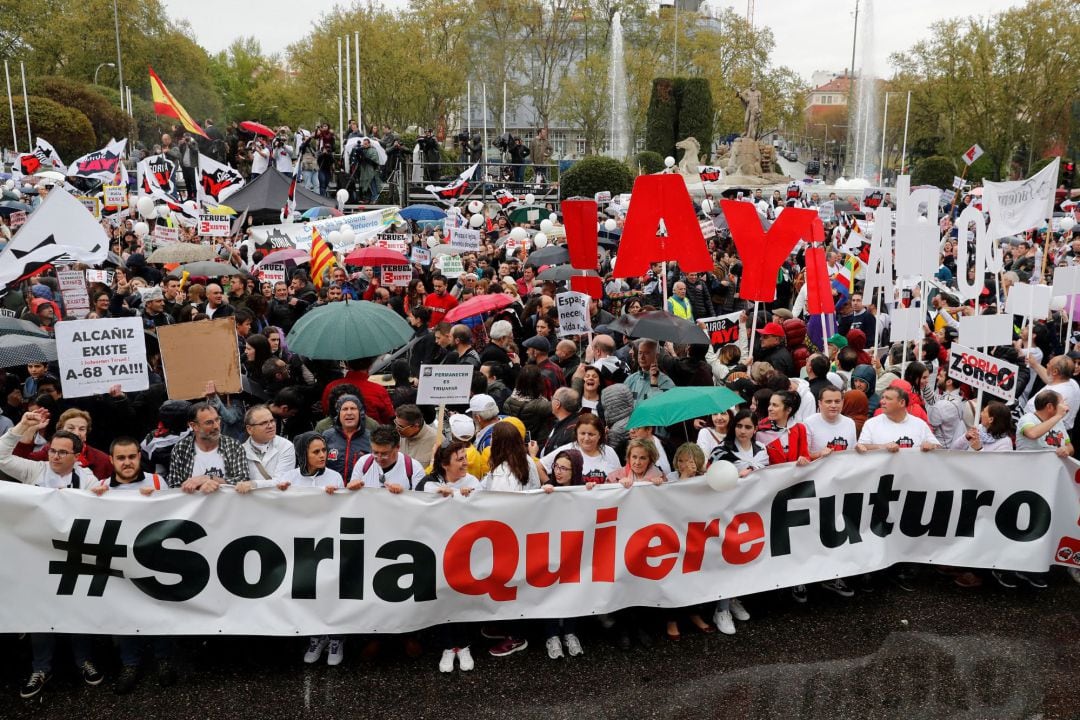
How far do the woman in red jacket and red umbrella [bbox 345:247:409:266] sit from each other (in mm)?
7748

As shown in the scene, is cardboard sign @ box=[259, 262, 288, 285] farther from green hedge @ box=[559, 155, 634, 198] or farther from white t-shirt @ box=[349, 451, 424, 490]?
green hedge @ box=[559, 155, 634, 198]

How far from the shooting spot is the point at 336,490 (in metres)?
5.46

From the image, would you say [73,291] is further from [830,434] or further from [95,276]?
[830,434]

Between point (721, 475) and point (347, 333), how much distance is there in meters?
3.38

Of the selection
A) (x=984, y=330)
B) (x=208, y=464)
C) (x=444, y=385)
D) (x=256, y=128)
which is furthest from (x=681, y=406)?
(x=256, y=128)

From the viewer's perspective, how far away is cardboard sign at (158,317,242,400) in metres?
6.77

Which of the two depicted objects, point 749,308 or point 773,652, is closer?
point 773,652

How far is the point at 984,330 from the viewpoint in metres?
7.69

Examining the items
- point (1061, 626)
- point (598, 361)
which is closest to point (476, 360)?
point (598, 361)

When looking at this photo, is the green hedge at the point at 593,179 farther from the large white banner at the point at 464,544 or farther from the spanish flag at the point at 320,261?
the large white banner at the point at 464,544

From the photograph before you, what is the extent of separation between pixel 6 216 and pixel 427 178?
14.2m

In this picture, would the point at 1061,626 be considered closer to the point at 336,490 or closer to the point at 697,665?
the point at 697,665

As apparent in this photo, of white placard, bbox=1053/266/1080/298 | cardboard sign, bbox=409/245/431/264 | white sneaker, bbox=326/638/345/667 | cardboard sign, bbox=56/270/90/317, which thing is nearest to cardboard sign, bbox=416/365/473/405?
white sneaker, bbox=326/638/345/667

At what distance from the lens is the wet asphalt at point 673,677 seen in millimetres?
5176
